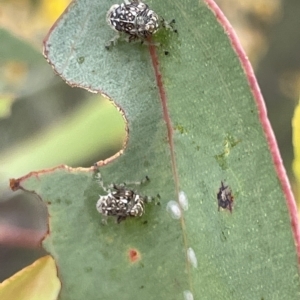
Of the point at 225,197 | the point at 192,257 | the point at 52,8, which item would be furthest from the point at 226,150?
the point at 52,8

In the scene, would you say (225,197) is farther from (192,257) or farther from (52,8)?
(52,8)

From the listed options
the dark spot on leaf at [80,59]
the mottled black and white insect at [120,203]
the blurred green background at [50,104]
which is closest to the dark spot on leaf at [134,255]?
the mottled black and white insect at [120,203]

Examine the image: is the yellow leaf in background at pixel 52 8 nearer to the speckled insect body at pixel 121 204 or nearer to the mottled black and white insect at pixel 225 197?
the speckled insect body at pixel 121 204

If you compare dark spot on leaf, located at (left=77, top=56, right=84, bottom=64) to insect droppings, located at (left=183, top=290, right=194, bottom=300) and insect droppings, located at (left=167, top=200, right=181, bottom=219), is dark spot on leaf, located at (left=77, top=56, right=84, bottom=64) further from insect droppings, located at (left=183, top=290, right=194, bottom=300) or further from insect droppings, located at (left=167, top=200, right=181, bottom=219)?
insect droppings, located at (left=183, top=290, right=194, bottom=300)

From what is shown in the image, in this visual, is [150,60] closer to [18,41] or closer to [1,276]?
[18,41]

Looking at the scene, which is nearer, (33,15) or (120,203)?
(120,203)

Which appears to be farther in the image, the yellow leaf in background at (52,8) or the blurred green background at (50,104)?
the yellow leaf in background at (52,8)

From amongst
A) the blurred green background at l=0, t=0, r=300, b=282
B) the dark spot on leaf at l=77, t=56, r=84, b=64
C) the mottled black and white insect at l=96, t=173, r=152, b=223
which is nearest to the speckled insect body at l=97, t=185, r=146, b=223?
the mottled black and white insect at l=96, t=173, r=152, b=223
